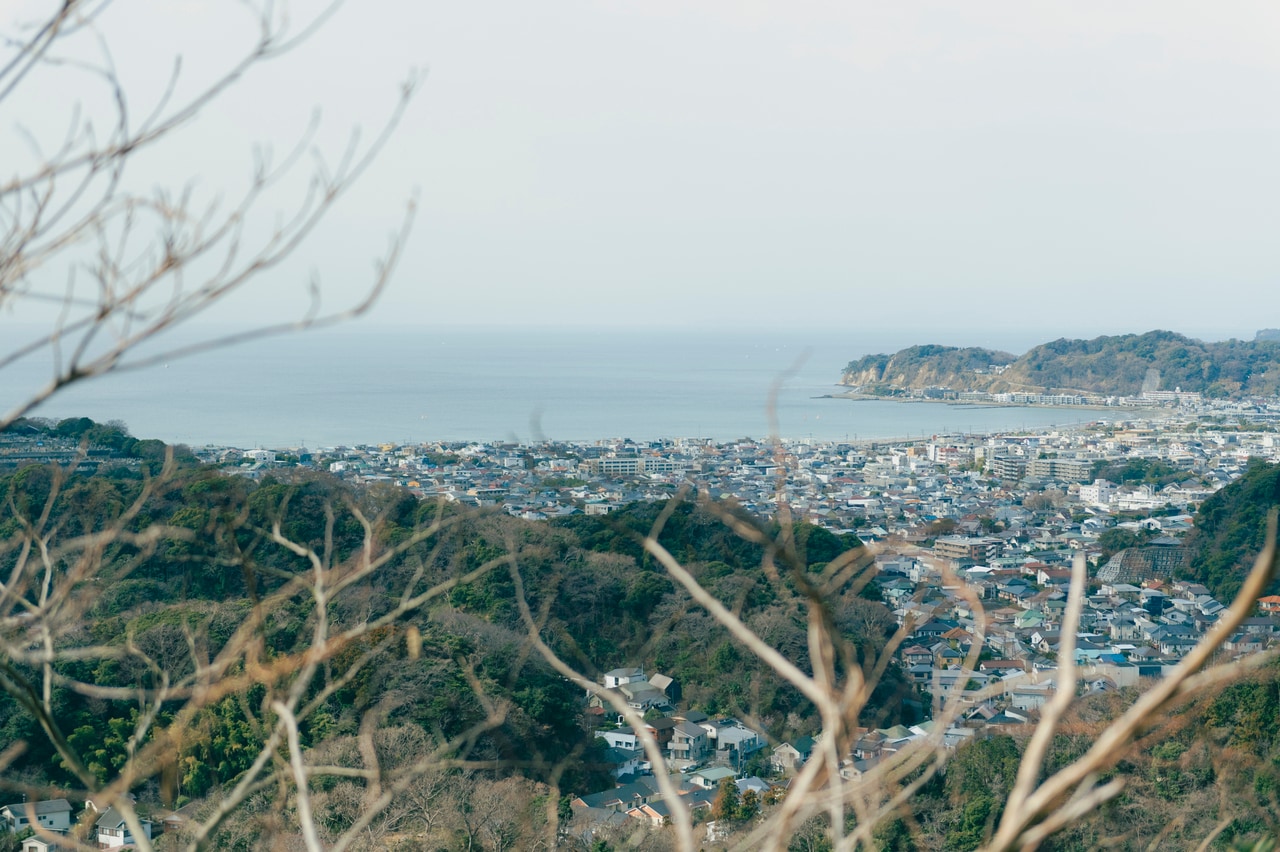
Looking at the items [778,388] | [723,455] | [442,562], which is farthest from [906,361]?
[778,388]

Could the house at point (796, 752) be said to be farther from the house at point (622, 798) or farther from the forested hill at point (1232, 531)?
the forested hill at point (1232, 531)

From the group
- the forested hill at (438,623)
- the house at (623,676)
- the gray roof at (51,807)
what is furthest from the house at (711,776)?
the gray roof at (51,807)

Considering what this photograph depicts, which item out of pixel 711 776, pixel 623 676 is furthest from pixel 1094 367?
pixel 711 776

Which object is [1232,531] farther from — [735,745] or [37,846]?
[37,846]

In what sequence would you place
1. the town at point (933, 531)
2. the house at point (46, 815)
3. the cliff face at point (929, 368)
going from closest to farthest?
the house at point (46, 815), the town at point (933, 531), the cliff face at point (929, 368)

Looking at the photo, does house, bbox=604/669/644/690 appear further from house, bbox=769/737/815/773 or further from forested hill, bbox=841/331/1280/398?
forested hill, bbox=841/331/1280/398

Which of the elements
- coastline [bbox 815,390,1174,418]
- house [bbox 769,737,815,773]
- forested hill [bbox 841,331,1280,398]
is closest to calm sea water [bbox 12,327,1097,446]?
coastline [bbox 815,390,1174,418]
